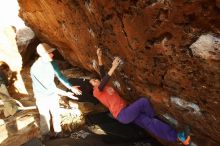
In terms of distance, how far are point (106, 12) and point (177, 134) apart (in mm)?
2219

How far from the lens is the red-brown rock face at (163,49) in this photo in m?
3.42

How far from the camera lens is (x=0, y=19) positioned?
9734mm

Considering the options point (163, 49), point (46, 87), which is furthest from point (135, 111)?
point (46, 87)

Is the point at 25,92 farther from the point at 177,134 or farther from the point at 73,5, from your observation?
the point at 177,134

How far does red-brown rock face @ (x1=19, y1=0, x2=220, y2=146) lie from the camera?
135 inches

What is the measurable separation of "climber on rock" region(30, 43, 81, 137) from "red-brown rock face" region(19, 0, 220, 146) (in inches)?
38.6

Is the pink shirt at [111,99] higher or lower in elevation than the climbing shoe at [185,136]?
higher

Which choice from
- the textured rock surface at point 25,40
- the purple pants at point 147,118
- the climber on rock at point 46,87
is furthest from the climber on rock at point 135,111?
the textured rock surface at point 25,40

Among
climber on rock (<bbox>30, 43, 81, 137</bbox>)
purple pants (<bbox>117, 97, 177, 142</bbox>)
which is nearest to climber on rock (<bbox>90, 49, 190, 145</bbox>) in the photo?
purple pants (<bbox>117, 97, 177, 142</bbox>)

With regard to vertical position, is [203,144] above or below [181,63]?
below

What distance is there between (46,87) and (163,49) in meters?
2.48

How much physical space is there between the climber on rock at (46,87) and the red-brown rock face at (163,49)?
0.98 metres

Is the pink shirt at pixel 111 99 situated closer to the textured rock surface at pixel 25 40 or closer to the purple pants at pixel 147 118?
the purple pants at pixel 147 118

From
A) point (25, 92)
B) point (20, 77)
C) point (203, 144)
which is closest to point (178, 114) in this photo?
point (203, 144)
